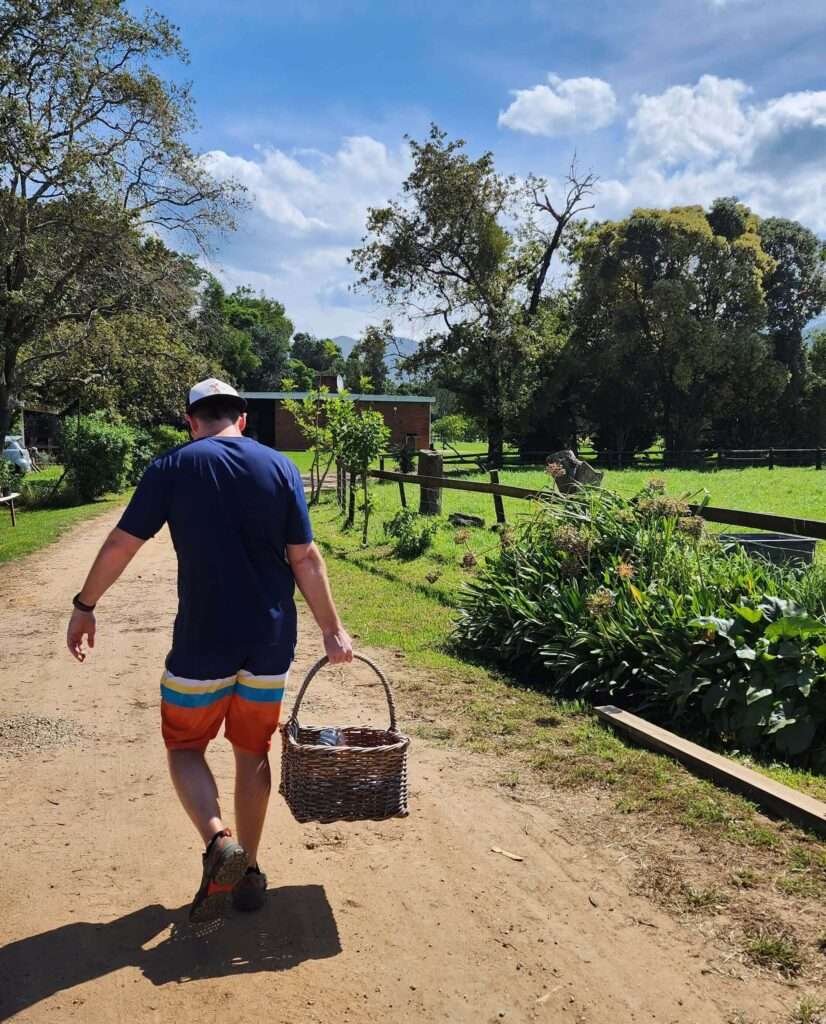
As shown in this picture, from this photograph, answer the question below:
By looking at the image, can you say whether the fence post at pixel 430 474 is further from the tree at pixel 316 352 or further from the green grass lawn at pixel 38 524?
the tree at pixel 316 352

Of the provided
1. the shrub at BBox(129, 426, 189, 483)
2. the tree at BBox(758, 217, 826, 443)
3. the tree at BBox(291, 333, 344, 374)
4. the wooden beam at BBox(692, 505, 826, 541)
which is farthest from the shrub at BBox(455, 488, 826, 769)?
the tree at BBox(291, 333, 344, 374)

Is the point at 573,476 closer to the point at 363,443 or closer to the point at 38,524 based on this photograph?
the point at 363,443

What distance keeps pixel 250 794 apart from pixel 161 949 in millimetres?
558

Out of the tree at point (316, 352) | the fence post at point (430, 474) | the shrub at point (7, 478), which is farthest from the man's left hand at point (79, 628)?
the tree at point (316, 352)

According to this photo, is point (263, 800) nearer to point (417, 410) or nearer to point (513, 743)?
point (513, 743)

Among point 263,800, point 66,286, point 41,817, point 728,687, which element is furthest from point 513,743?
point 66,286

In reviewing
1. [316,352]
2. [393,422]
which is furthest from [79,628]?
[316,352]

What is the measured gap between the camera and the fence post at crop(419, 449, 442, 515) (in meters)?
14.7

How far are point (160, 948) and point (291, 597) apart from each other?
1.24 m

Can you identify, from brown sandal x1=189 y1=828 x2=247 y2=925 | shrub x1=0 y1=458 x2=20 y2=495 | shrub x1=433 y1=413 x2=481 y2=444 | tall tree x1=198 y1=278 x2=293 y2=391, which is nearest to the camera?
brown sandal x1=189 y1=828 x2=247 y2=925

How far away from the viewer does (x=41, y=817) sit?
3.89 meters

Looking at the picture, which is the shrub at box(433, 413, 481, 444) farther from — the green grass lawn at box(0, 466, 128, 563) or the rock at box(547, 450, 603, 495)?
the rock at box(547, 450, 603, 495)

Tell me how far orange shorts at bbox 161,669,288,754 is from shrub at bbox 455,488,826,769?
2.96 meters

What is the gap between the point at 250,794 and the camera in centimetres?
311
